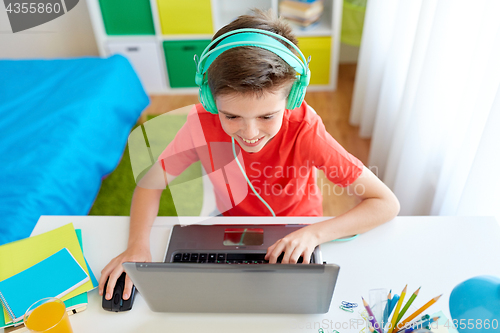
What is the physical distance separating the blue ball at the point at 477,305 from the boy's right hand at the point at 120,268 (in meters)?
0.58

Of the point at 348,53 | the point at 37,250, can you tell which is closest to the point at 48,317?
the point at 37,250


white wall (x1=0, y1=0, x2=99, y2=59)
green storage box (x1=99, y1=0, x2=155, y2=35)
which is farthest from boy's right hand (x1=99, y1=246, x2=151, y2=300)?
white wall (x1=0, y1=0, x2=99, y2=59)

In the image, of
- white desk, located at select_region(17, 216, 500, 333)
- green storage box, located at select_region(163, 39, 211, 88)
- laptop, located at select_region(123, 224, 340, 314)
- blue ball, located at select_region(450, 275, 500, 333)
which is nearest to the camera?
blue ball, located at select_region(450, 275, 500, 333)

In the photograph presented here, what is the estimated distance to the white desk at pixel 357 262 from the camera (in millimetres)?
731

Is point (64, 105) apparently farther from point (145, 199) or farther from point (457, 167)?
point (457, 167)

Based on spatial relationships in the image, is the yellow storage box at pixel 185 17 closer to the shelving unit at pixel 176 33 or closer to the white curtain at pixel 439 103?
the shelving unit at pixel 176 33

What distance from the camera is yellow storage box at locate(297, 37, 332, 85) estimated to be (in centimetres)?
251

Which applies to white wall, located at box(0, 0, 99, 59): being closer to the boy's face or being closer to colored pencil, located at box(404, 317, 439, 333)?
the boy's face

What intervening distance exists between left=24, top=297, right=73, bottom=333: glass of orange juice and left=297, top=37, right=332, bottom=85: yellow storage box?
7.04 feet

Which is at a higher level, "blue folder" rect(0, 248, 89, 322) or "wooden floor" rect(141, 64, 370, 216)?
"blue folder" rect(0, 248, 89, 322)

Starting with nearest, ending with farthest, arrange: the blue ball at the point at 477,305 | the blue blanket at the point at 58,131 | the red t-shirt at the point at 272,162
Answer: the blue ball at the point at 477,305, the red t-shirt at the point at 272,162, the blue blanket at the point at 58,131

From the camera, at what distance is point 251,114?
32.2 inches

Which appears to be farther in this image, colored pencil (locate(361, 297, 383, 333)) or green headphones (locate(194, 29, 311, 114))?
green headphones (locate(194, 29, 311, 114))

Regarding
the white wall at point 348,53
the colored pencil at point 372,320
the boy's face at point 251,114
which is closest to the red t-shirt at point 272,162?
the boy's face at point 251,114
